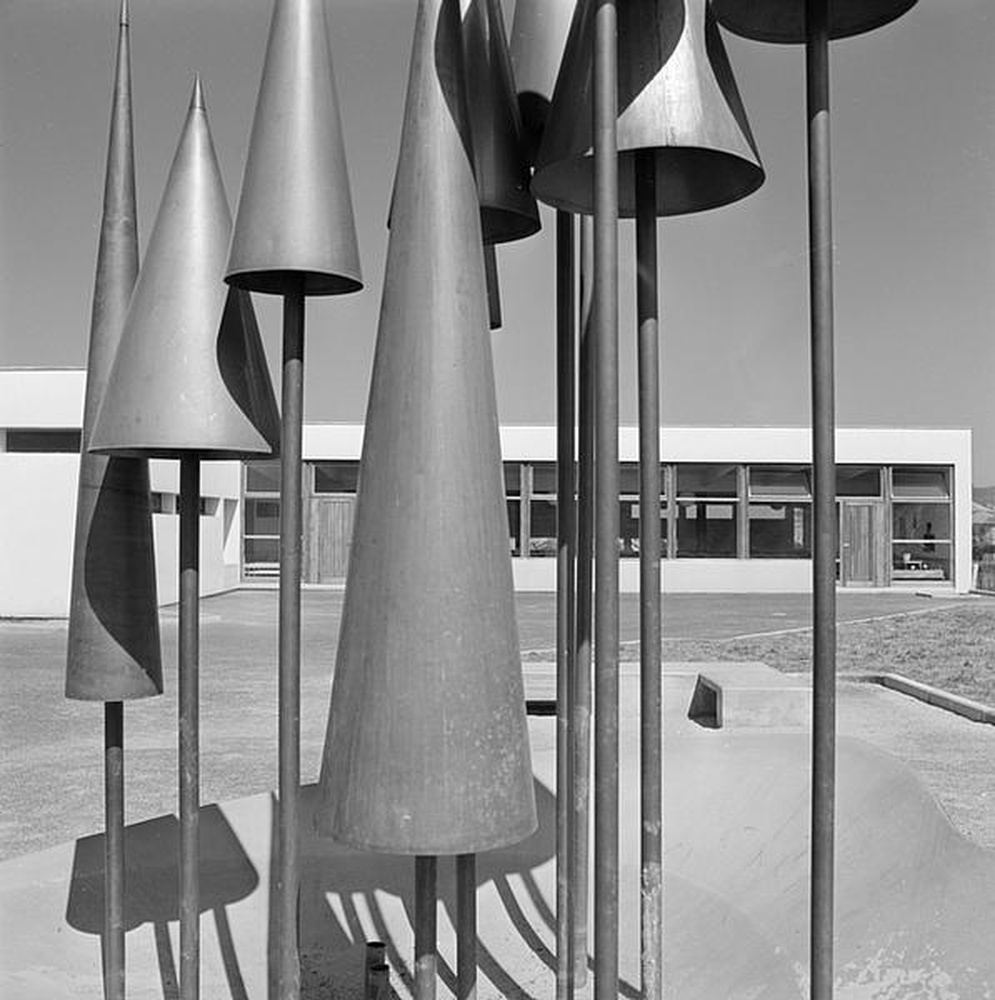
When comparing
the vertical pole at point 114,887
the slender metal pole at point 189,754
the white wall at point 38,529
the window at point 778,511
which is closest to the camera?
the slender metal pole at point 189,754

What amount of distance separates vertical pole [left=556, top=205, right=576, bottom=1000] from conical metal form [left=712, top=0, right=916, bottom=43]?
1.08 metres

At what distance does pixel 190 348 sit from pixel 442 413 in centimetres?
98

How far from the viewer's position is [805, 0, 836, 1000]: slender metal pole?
2.63m

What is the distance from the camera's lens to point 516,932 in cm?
443

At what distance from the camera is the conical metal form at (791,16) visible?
288cm

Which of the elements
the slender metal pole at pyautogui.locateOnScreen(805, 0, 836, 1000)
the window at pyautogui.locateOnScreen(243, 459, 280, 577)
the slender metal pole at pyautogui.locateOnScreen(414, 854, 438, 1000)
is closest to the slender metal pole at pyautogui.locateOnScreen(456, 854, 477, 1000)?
the slender metal pole at pyautogui.locateOnScreen(414, 854, 438, 1000)

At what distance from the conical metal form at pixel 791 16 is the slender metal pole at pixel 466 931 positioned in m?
2.15

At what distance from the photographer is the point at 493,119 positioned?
328 cm

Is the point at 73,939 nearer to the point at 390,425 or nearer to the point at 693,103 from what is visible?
the point at 390,425

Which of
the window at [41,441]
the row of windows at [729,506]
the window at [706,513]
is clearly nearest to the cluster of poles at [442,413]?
the window at [41,441]

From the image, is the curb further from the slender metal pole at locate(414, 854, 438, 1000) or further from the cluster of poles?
the slender metal pole at locate(414, 854, 438, 1000)

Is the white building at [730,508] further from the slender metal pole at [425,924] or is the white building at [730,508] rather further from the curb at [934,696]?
the slender metal pole at [425,924]

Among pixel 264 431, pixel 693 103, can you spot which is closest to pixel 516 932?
pixel 264 431

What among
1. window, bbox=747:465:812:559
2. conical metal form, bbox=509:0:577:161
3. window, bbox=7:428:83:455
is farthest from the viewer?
window, bbox=747:465:812:559
